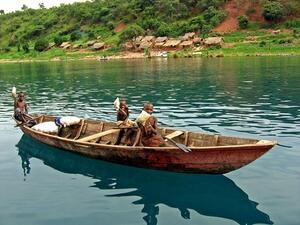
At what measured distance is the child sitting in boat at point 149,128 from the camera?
1405cm

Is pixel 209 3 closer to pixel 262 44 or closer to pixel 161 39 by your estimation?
pixel 161 39

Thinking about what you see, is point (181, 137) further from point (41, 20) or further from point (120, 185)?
point (41, 20)

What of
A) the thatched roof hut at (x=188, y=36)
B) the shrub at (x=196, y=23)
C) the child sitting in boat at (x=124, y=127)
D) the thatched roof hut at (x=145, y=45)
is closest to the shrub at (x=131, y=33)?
the thatched roof hut at (x=145, y=45)

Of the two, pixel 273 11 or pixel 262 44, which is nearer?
pixel 262 44

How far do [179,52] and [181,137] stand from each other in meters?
68.0

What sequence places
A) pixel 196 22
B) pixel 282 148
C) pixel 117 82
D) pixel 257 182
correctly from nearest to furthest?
pixel 257 182
pixel 282 148
pixel 117 82
pixel 196 22

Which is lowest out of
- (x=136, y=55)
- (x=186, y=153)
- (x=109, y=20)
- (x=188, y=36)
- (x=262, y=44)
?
(x=186, y=153)

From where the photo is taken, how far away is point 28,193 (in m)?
13.7

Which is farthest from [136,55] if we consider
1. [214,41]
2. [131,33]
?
[214,41]

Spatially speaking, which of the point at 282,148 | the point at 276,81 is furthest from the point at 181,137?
the point at 276,81

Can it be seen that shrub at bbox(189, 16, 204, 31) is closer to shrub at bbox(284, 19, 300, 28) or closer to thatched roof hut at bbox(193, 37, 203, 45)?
thatched roof hut at bbox(193, 37, 203, 45)

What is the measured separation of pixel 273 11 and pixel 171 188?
83.8 metres

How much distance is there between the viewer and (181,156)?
13.6m

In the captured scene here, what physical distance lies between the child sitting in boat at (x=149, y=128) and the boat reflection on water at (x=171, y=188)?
3.81 ft
